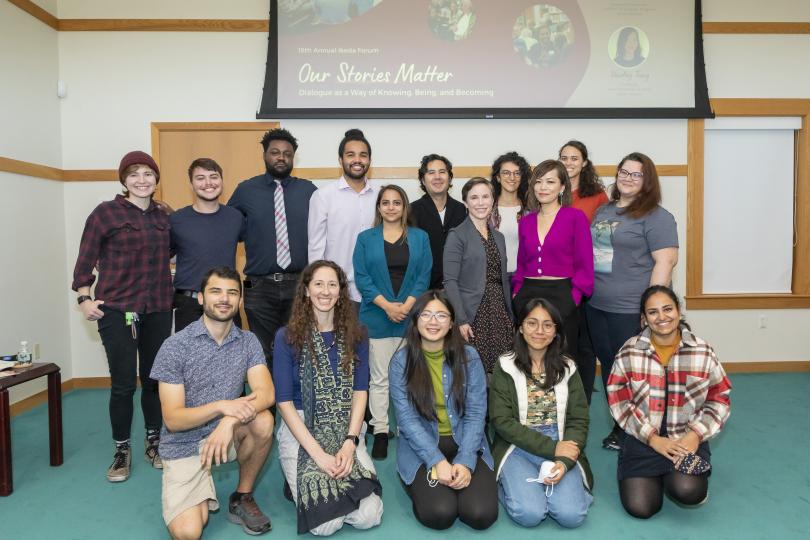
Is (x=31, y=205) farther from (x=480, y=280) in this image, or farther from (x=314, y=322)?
(x=480, y=280)

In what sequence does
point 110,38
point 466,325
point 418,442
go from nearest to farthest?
point 418,442
point 466,325
point 110,38

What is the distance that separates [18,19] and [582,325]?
4463mm

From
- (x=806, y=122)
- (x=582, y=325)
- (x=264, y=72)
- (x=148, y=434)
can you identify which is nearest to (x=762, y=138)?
(x=806, y=122)

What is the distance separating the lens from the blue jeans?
93.0 inches

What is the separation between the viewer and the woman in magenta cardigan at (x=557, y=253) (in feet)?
9.77

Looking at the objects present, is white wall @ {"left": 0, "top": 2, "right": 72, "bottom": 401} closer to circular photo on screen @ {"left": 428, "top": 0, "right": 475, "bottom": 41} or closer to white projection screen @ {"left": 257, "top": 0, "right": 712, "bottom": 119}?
white projection screen @ {"left": 257, "top": 0, "right": 712, "bottom": 119}

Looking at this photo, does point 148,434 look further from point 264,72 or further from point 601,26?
point 601,26

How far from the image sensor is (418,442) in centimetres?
247

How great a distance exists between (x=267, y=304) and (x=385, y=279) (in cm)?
73

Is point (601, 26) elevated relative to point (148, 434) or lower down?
elevated

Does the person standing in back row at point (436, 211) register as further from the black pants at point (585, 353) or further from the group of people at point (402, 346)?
the black pants at point (585, 353)

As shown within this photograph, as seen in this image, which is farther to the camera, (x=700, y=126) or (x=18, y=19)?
(x=700, y=126)

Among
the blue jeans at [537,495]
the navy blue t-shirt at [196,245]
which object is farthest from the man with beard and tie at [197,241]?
the blue jeans at [537,495]

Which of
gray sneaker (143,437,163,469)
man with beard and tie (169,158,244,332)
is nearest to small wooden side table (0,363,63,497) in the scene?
gray sneaker (143,437,163,469)
